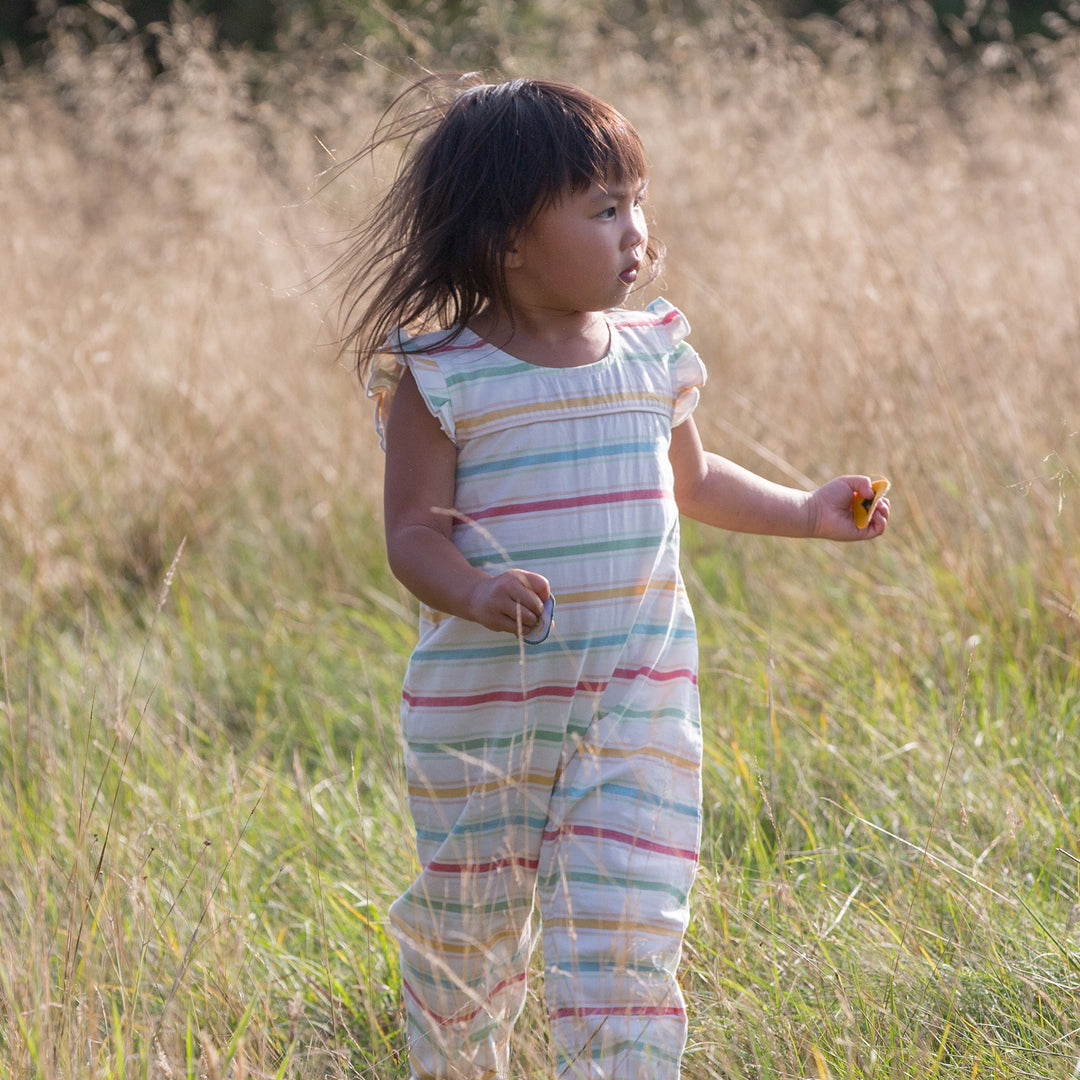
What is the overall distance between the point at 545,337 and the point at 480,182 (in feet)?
0.62

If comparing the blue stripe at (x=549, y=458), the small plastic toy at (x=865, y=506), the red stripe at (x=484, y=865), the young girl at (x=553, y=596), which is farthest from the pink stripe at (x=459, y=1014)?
the small plastic toy at (x=865, y=506)

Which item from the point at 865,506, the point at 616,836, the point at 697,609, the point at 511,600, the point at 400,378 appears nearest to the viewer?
the point at 511,600

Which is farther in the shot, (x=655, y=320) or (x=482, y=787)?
(x=655, y=320)

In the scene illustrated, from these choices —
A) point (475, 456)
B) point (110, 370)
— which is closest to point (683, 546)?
point (475, 456)

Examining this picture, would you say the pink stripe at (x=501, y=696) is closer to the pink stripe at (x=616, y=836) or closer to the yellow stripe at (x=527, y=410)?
the pink stripe at (x=616, y=836)

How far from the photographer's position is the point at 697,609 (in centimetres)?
295

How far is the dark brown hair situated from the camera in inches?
57.6

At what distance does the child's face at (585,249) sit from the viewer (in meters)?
1.47

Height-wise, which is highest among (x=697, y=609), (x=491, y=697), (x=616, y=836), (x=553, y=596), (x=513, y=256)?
(x=513, y=256)

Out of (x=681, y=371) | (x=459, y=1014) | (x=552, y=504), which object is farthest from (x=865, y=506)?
(x=459, y=1014)

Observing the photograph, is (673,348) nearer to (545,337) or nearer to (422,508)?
(545,337)

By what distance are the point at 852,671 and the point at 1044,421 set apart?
1.05 meters

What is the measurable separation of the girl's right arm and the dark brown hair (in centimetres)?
12

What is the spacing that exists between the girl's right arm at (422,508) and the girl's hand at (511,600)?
0.11 ft
